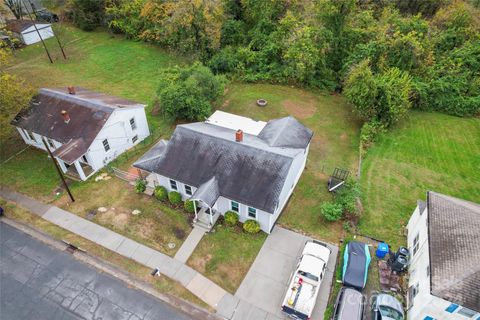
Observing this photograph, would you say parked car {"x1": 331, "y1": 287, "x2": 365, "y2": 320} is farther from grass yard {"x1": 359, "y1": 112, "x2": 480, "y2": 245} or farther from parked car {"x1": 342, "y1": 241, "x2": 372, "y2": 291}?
grass yard {"x1": 359, "y1": 112, "x2": 480, "y2": 245}

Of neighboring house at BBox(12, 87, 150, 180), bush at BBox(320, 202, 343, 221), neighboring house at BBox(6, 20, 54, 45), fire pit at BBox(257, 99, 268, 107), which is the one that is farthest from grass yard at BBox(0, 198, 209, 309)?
neighboring house at BBox(6, 20, 54, 45)

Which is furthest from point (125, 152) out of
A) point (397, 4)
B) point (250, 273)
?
point (397, 4)

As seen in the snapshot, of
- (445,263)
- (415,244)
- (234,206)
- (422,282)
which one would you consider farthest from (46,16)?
(445,263)

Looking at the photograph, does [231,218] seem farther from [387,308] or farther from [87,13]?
[87,13]

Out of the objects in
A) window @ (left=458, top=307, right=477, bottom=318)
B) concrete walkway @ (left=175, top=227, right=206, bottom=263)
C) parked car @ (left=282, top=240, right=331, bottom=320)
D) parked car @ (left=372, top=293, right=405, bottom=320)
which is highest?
window @ (left=458, top=307, right=477, bottom=318)

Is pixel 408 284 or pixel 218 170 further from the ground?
pixel 218 170

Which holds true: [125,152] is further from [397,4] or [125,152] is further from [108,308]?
[397,4]
